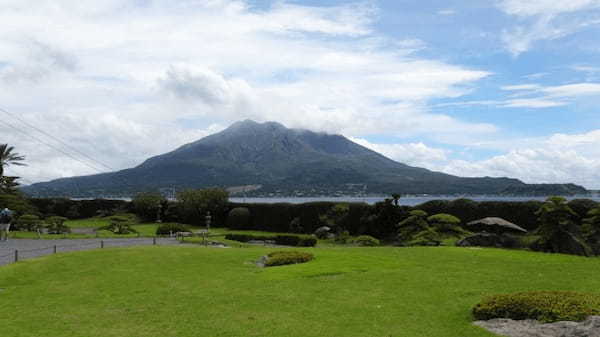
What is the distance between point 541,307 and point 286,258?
1100 centimetres

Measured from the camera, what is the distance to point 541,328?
8.92 m

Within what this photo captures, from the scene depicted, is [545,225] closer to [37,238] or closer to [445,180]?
[37,238]

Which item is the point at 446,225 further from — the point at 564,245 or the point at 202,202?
the point at 202,202

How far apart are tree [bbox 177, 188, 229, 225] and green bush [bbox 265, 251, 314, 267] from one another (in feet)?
110

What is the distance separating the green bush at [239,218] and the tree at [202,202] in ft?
9.88

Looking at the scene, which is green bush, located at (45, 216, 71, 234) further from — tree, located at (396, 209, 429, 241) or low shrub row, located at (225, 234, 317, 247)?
tree, located at (396, 209, 429, 241)

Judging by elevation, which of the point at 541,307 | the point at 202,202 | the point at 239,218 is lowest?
the point at 239,218

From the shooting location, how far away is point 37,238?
121ft

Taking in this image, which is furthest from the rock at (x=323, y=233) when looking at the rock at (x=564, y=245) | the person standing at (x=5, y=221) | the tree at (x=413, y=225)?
the person standing at (x=5, y=221)

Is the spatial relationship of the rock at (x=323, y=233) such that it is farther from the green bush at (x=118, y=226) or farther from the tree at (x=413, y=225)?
the green bush at (x=118, y=226)

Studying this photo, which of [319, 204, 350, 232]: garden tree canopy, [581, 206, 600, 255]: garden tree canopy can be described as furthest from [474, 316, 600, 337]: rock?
[319, 204, 350, 232]: garden tree canopy

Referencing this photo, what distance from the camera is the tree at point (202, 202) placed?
52.5 m


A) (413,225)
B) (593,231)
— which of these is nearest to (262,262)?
(413,225)

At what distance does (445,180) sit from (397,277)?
144873mm
